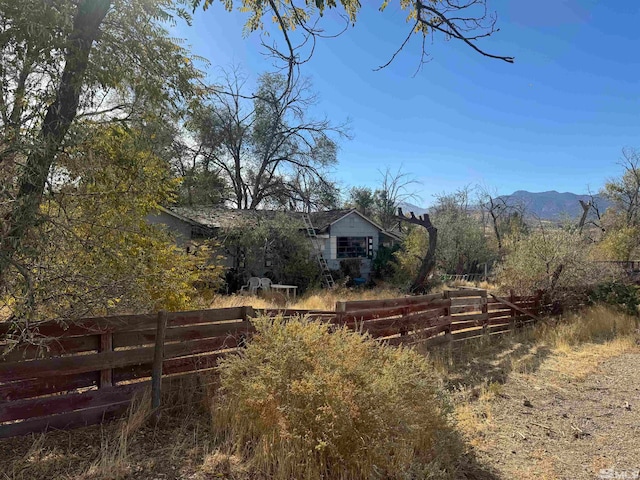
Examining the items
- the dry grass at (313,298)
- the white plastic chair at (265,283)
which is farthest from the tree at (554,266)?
the white plastic chair at (265,283)

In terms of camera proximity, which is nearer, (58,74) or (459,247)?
(58,74)

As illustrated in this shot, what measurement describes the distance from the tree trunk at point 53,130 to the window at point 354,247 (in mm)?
19943

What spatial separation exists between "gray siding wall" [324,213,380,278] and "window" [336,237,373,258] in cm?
22

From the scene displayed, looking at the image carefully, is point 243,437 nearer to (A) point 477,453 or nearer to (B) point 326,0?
(A) point 477,453

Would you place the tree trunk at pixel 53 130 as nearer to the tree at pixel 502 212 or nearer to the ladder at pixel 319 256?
the ladder at pixel 319 256

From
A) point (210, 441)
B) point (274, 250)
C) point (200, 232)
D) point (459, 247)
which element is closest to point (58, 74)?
point (210, 441)

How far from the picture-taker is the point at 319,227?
74.5ft

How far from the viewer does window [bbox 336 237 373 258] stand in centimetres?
2348

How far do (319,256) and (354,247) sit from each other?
343cm

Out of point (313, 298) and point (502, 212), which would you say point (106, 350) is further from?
point (502, 212)

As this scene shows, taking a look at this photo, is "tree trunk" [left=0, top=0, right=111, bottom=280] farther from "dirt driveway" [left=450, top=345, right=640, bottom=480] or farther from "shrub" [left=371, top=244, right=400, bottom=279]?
"shrub" [left=371, top=244, right=400, bottom=279]

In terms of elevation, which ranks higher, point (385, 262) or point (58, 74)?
point (58, 74)

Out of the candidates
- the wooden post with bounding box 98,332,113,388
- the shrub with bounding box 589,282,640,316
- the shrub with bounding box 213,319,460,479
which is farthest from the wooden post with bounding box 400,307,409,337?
the shrub with bounding box 589,282,640,316

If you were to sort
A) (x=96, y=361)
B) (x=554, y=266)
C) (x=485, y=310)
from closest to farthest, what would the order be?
(x=96, y=361), (x=485, y=310), (x=554, y=266)
